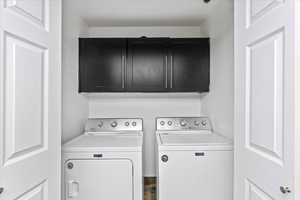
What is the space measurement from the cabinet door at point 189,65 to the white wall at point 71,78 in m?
1.19

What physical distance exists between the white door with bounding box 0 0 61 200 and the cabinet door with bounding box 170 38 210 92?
161 cm

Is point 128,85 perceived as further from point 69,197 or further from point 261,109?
→ point 261,109

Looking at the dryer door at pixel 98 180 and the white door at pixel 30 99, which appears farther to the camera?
the dryer door at pixel 98 180

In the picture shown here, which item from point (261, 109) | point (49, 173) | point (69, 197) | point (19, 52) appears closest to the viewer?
point (19, 52)

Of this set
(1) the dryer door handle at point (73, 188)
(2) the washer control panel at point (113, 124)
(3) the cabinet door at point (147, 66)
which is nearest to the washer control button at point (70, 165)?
(1) the dryer door handle at point (73, 188)

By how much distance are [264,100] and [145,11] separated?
5.92ft

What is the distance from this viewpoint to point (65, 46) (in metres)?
2.37

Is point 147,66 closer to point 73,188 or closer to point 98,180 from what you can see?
point 98,180

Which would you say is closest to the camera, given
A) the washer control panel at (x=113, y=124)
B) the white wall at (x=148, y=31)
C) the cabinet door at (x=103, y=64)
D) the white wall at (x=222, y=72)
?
the white wall at (x=222, y=72)

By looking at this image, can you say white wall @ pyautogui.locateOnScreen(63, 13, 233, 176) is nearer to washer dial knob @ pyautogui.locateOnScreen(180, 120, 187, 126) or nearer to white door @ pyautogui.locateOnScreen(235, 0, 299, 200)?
washer dial knob @ pyautogui.locateOnScreen(180, 120, 187, 126)

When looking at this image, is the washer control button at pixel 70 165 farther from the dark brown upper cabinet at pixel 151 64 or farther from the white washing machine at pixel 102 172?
the dark brown upper cabinet at pixel 151 64

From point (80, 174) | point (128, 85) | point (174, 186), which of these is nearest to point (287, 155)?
point (174, 186)

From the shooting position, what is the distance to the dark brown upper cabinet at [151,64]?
283 cm

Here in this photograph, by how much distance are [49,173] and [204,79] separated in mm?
2082
